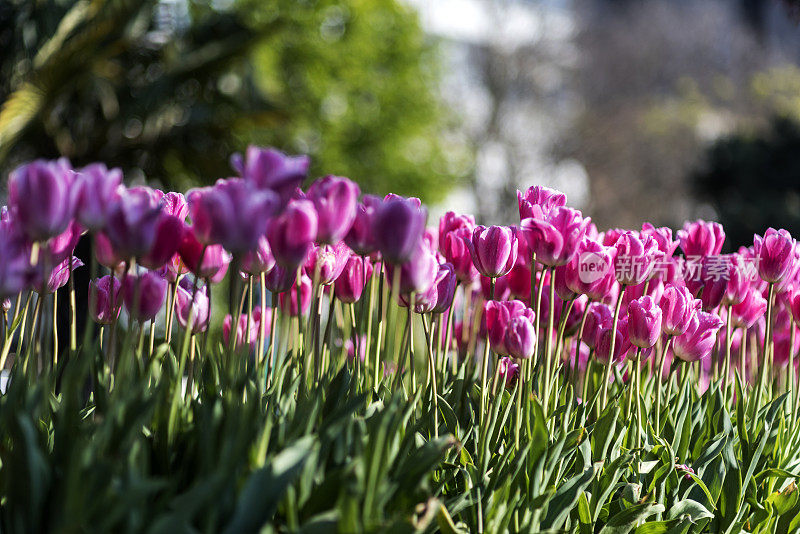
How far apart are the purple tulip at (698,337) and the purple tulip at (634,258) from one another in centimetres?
13

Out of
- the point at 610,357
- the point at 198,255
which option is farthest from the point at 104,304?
the point at 610,357

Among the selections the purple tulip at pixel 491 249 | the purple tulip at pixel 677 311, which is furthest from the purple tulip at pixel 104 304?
the purple tulip at pixel 677 311

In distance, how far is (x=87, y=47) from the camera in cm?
870

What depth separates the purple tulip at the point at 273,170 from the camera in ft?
3.07

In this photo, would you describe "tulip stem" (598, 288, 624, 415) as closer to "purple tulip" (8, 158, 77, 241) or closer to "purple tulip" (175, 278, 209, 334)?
"purple tulip" (175, 278, 209, 334)

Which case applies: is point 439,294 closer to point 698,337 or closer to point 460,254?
point 460,254

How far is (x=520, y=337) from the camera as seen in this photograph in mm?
1327

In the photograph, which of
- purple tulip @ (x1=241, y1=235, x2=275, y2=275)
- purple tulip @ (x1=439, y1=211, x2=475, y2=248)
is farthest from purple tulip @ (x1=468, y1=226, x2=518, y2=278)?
purple tulip @ (x1=241, y1=235, x2=275, y2=275)

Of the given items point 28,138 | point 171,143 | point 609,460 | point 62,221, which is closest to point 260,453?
point 62,221

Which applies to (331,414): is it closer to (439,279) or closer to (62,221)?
(439,279)

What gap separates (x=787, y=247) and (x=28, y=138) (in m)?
11.0

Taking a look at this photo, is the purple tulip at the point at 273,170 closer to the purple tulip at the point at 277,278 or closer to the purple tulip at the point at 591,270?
the purple tulip at the point at 277,278

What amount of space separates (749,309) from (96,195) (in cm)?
149

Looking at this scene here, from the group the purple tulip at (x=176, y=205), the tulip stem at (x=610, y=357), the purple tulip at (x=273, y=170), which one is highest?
the purple tulip at (x=273, y=170)
